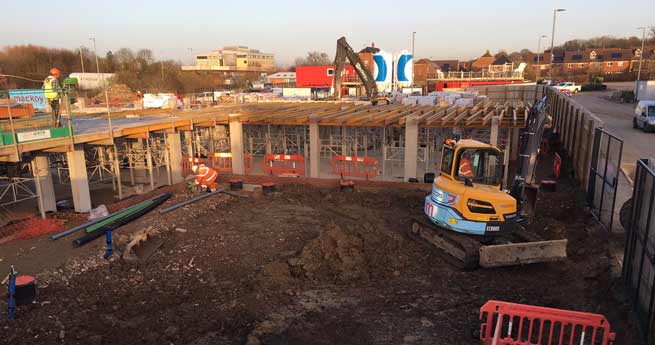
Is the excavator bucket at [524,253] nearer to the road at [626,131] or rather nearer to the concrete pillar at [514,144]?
the road at [626,131]

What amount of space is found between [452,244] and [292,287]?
12.6ft

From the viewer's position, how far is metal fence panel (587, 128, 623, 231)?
35.3 ft

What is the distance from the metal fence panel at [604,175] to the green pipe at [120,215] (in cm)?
1373

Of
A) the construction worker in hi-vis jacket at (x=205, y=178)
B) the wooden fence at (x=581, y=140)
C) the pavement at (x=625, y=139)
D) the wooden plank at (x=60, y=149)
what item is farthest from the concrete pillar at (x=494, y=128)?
the wooden plank at (x=60, y=149)

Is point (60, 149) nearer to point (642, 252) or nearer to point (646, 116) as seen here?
point (642, 252)

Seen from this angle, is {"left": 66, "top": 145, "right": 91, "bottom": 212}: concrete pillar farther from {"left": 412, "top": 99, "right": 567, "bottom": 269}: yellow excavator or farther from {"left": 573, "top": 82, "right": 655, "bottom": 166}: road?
{"left": 573, "top": 82, "right": 655, "bottom": 166}: road

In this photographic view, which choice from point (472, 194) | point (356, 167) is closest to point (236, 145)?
point (356, 167)

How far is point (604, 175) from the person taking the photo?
36.9 feet

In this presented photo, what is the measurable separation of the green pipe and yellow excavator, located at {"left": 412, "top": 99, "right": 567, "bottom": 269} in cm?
932

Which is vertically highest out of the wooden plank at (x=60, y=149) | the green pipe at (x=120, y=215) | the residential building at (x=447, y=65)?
the residential building at (x=447, y=65)

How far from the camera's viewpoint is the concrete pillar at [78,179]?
49.6 ft

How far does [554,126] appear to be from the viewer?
1179 inches

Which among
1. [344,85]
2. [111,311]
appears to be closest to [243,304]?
[111,311]

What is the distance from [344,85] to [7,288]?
41.6 metres
